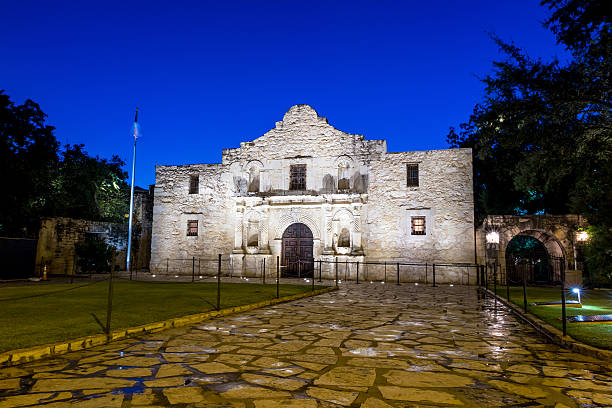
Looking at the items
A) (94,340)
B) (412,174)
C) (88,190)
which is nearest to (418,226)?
(412,174)

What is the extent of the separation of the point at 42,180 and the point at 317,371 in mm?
23687

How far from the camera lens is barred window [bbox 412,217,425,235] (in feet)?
68.1

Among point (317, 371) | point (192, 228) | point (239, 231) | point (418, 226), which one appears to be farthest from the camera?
point (192, 228)

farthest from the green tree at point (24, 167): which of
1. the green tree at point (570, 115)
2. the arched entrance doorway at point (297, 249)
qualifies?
the green tree at point (570, 115)

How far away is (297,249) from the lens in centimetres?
2252

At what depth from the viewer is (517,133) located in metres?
15.1

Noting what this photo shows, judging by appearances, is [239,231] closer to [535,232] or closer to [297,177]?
[297,177]

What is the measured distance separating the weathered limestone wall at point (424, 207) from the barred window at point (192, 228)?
9.91m

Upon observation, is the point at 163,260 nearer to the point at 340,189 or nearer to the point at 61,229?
the point at 61,229

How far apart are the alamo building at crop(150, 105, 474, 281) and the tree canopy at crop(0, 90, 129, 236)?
6.33 m

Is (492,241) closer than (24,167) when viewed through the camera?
Yes

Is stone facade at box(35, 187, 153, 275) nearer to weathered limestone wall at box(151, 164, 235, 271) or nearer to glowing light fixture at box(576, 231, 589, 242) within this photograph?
weathered limestone wall at box(151, 164, 235, 271)

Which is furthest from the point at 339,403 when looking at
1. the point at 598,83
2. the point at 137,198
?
the point at 137,198

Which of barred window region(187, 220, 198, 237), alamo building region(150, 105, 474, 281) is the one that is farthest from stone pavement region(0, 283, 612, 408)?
barred window region(187, 220, 198, 237)
